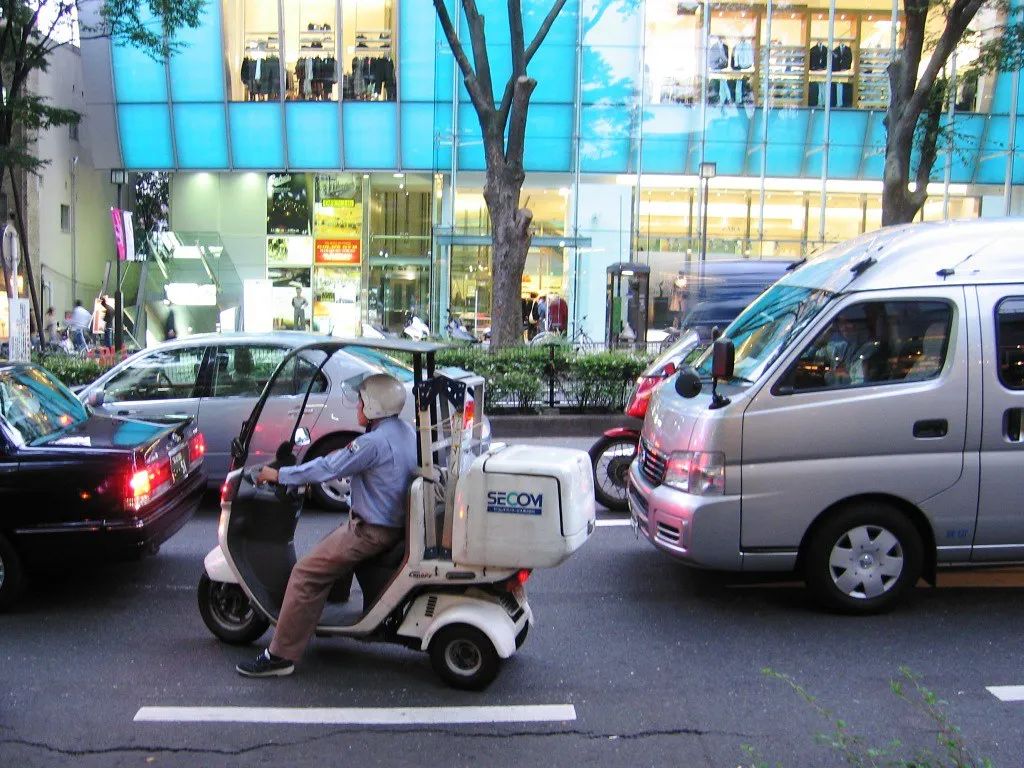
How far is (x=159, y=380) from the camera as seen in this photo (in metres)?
9.11

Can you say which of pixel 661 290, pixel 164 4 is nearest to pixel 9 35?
pixel 164 4

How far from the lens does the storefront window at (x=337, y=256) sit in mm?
29641

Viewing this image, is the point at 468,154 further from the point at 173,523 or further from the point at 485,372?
the point at 173,523

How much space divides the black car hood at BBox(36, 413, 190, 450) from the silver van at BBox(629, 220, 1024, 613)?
134 inches

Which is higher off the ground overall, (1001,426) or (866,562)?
(1001,426)

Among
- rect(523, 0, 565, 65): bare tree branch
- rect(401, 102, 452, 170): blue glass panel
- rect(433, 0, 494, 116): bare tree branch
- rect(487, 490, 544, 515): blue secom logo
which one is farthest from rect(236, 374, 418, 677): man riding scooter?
rect(401, 102, 452, 170): blue glass panel

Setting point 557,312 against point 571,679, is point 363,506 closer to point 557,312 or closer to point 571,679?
point 571,679

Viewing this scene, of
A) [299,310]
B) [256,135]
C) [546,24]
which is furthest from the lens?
[299,310]

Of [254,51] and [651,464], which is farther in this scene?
[254,51]

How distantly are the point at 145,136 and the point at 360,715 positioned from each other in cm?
2732

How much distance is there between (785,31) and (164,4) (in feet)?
54.6

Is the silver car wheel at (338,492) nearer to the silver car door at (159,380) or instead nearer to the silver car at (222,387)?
the silver car at (222,387)

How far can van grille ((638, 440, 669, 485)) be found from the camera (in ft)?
21.0

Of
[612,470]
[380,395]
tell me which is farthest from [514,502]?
[612,470]
